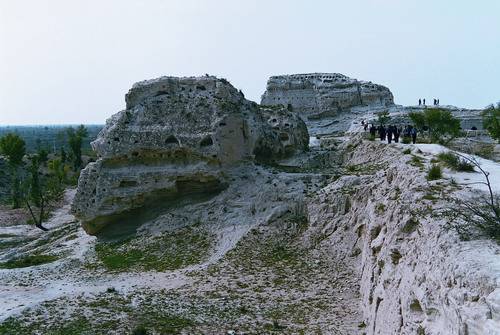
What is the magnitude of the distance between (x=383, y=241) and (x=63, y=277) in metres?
14.7

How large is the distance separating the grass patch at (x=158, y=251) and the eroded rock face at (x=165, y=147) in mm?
2574

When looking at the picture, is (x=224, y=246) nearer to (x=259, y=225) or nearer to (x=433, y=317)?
(x=259, y=225)

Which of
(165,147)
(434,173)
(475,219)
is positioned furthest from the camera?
(165,147)

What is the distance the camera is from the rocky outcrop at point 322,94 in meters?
55.3

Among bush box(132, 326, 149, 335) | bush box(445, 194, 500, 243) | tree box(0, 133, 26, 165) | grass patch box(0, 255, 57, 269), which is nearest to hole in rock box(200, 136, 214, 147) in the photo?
grass patch box(0, 255, 57, 269)

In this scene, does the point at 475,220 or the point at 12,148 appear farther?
the point at 12,148

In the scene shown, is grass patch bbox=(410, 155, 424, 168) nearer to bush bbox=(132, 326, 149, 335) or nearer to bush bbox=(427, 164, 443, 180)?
bush bbox=(427, 164, 443, 180)

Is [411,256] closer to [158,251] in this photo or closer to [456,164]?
[456,164]

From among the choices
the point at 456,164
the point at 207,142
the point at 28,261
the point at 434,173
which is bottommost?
the point at 28,261

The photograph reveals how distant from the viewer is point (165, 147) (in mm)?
27469

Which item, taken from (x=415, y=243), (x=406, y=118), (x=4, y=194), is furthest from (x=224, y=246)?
(x=4, y=194)

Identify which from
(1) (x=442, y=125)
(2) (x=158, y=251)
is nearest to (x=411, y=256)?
(2) (x=158, y=251)

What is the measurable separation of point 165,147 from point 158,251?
592cm

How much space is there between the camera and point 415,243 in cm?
1148
